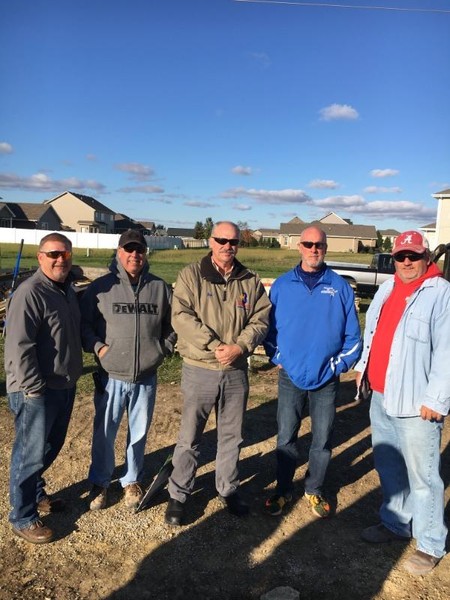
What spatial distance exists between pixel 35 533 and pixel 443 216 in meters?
31.5

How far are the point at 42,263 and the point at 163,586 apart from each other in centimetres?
216

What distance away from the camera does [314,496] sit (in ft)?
12.9

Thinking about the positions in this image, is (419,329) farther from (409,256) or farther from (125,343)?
(125,343)

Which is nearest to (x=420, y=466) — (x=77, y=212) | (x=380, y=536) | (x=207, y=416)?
(x=380, y=536)

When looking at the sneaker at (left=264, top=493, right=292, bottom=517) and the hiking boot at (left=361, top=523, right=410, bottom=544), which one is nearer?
the hiking boot at (left=361, top=523, right=410, bottom=544)

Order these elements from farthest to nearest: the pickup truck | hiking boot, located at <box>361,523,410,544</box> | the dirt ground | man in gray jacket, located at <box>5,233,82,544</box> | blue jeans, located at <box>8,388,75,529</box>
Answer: the pickup truck → hiking boot, located at <box>361,523,410,544</box> → blue jeans, located at <box>8,388,75,529</box> → man in gray jacket, located at <box>5,233,82,544</box> → the dirt ground

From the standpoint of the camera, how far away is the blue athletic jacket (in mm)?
3621

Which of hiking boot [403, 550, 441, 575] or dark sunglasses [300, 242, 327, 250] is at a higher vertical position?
dark sunglasses [300, 242, 327, 250]

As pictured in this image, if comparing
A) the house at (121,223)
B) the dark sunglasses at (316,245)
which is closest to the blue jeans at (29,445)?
the dark sunglasses at (316,245)

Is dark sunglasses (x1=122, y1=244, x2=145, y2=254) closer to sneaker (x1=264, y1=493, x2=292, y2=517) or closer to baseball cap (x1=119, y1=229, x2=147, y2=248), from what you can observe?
baseball cap (x1=119, y1=229, x2=147, y2=248)

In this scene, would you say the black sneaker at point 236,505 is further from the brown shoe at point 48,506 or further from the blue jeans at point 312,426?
the brown shoe at point 48,506

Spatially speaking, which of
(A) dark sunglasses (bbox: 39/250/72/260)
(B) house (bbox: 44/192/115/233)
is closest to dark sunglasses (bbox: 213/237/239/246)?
(A) dark sunglasses (bbox: 39/250/72/260)

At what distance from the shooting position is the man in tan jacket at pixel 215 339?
351cm

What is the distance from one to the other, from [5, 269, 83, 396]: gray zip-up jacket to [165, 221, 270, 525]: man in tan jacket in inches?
28.9
